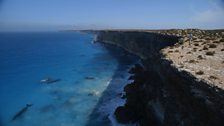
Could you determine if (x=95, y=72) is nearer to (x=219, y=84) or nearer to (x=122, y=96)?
(x=122, y=96)

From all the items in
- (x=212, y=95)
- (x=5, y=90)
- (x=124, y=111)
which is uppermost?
(x=212, y=95)

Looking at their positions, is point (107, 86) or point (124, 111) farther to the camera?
point (107, 86)

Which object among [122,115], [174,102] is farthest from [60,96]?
[174,102]

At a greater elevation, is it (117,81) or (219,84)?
(219,84)

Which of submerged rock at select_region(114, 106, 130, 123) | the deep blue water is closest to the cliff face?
submerged rock at select_region(114, 106, 130, 123)

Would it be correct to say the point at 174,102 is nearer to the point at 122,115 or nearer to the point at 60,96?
the point at 122,115

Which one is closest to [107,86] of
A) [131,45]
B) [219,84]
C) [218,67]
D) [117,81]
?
[117,81]

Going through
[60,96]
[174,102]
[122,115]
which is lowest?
[60,96]

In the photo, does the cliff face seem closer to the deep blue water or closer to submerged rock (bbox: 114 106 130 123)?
submerged rock (bbox: 114 106 130 123)

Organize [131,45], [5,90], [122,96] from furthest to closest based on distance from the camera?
[131,45], [5,90], [122,96]

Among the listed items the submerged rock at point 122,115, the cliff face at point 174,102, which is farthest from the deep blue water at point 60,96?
the cliff face at point 174,102

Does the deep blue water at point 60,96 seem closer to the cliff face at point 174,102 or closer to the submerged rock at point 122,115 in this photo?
the submerged rock at point 122,115
